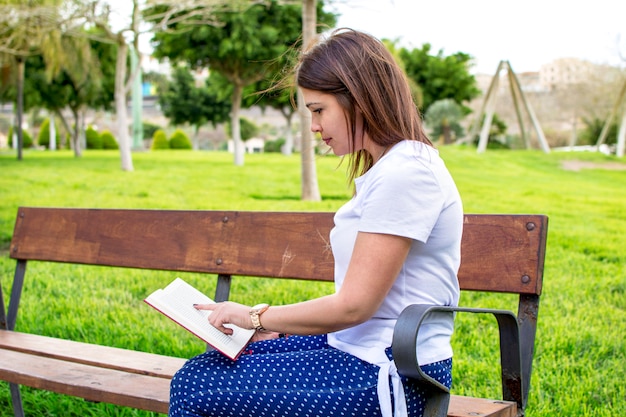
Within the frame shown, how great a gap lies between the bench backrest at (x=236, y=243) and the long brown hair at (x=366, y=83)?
0.57m

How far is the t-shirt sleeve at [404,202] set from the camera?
1656 mm

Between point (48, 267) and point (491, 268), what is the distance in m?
4.50

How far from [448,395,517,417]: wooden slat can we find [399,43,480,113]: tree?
36279 millimetres

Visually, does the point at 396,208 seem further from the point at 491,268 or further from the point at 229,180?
the point at 229,180

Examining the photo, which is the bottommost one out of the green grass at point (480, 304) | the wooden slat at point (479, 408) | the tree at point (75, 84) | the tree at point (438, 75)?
the green grass at point (480, 304)

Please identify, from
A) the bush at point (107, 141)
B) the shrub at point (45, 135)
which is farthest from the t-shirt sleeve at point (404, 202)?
the shrub at point (45, 135)

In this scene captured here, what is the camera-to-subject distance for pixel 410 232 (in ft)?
5.41

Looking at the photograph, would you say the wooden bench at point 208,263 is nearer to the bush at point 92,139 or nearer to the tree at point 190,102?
the bush at point 92,139

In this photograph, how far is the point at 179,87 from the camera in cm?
4575

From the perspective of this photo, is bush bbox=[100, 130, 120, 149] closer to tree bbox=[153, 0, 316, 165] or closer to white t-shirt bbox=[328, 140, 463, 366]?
tree bbox=[153, 0, 316, 165]

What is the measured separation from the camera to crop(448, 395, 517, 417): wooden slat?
194 centimetres

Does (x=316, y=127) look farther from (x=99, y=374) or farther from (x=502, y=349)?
(x=99, y=374)

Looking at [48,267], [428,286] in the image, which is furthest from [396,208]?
[48,267]

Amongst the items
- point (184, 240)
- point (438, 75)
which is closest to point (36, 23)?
point (184, 240)
